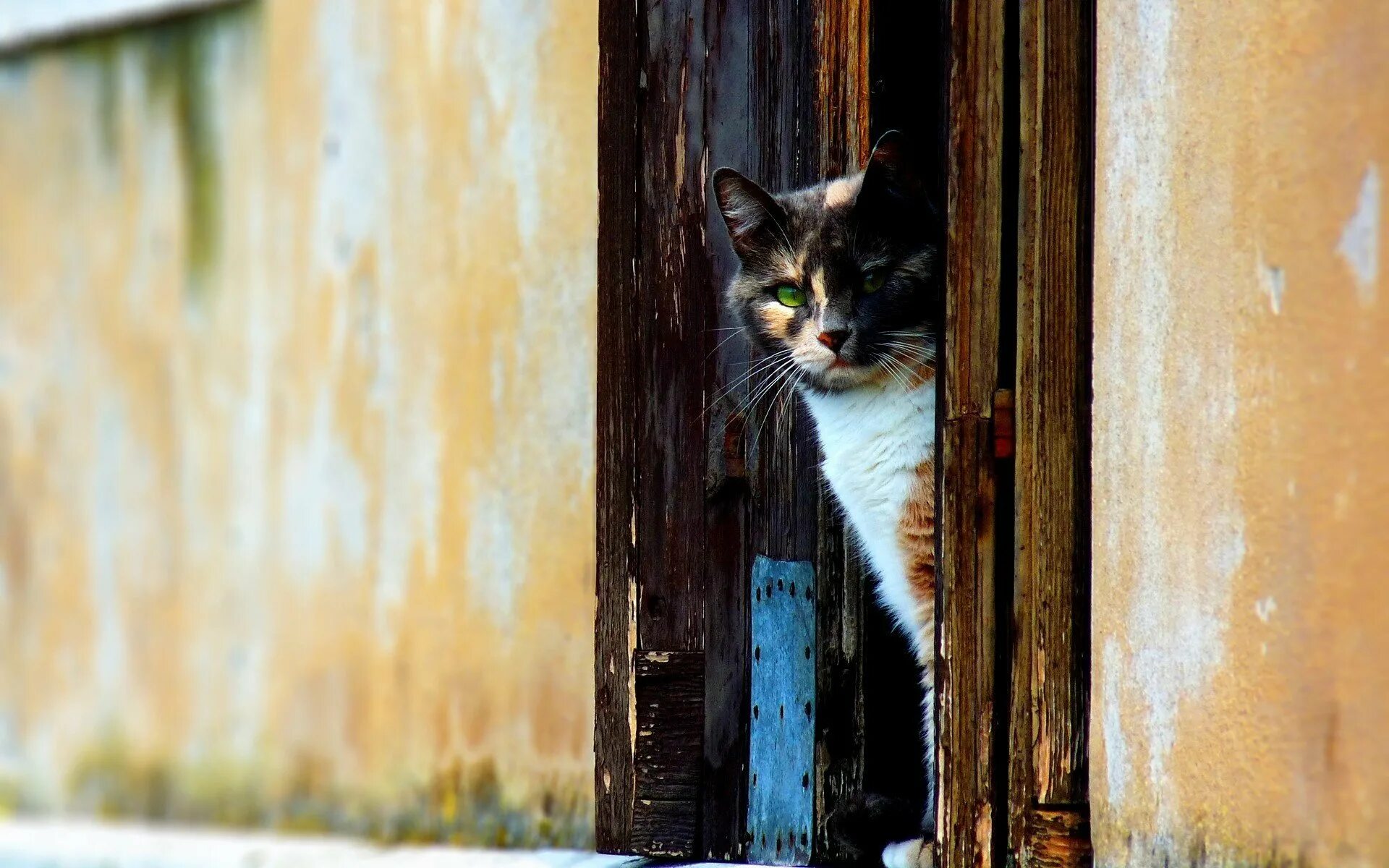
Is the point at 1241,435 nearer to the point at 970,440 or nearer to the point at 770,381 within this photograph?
the point at 970,440

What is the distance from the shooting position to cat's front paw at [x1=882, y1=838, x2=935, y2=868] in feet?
7.86

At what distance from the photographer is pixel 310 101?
4488 millimetres

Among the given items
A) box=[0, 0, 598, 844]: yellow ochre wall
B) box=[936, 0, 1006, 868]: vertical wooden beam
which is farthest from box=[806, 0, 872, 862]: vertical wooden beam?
box=[0, 0, 598, 844]: yellow ochre wall

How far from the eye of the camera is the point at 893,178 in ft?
8.66

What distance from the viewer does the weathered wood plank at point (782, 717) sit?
2.56 metres

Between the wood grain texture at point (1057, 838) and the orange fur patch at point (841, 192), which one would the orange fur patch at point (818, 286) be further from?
the wood grain texture at point (1057, 838)

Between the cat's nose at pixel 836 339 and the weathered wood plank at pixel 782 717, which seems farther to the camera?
the cat's nose at pixel 836 339

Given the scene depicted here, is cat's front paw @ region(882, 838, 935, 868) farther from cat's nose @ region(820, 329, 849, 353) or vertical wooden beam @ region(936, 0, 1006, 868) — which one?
cat's nose @ region(820, 329, 849, 353)

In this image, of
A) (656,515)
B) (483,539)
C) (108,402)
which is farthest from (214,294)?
(656,515)

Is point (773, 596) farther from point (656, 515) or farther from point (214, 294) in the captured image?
point (214, 294)

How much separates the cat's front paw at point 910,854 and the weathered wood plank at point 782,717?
17cm

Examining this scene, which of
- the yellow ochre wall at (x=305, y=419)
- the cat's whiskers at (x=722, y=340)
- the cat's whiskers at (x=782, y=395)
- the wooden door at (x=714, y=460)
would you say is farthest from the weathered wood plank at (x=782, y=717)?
the yellow ochre wall at (x=305, y=419)

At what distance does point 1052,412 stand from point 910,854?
2.57 feet

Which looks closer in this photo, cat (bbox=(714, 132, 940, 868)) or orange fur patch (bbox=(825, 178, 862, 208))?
cat (bbox=(714, 132, 940, 868))
